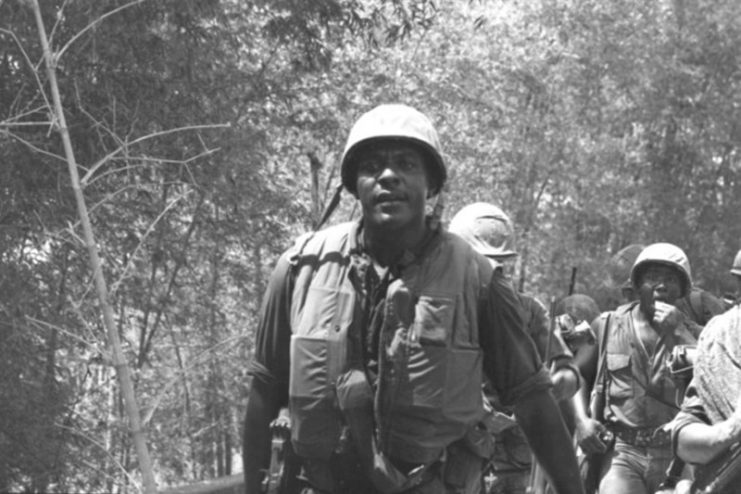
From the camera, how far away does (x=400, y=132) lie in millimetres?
4148

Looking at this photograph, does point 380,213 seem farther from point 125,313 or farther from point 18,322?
point 125,313

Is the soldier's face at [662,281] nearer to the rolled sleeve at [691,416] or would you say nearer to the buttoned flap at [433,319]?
the rolled sleeve at [691,416]

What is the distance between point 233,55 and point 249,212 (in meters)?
1.30

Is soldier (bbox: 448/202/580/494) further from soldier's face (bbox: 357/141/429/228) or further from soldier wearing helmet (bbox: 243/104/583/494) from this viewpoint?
soldier's face (bbox: 357/141/429/228)

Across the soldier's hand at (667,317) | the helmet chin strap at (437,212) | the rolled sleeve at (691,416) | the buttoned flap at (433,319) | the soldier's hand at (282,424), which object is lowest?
the rolled sleeve at (691,416)

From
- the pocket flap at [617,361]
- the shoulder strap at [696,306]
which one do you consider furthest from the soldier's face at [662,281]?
Answer: the shoulder strap at [696,306]

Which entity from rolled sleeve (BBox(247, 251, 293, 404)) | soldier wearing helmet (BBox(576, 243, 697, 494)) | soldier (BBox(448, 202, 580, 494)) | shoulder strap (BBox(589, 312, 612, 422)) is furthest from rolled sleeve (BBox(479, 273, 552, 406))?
shoulder strap (BBox(589, 312, 612, 422))

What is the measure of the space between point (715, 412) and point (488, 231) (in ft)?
8.56

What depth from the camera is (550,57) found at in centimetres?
2425

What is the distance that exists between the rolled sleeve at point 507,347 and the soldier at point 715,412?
2.59 feet

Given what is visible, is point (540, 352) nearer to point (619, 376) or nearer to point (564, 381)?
point (564, 381)

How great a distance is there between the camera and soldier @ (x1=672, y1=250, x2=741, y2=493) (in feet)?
15.8

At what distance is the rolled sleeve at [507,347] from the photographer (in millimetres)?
4180

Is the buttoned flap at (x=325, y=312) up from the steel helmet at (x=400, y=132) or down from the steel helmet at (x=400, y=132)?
down
